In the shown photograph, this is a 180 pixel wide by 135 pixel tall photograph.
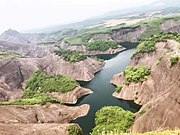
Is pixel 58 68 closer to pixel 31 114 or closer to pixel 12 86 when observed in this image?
pixel 12 86

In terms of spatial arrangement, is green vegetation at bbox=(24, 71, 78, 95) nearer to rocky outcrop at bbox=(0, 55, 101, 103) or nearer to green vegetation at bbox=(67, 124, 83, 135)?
rocky outcrop at bbox=(0, 55, 101, 103)

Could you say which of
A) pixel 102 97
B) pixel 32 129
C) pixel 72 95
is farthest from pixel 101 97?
pixel 32 129

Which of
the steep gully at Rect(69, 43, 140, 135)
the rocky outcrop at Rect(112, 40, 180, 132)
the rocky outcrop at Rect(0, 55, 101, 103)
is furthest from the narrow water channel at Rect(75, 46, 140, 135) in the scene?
the rocky outcrop at Rect(0, 55, 101, 103)

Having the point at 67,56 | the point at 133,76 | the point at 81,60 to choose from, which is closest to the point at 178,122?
the point at 133,76

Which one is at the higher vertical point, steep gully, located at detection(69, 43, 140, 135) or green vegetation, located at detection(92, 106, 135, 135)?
green vegetation, located at detection(92, 106, 135, 135)

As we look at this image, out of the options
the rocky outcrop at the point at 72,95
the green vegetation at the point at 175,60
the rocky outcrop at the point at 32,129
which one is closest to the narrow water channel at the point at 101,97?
the rocky outcrop at the point at 72,95

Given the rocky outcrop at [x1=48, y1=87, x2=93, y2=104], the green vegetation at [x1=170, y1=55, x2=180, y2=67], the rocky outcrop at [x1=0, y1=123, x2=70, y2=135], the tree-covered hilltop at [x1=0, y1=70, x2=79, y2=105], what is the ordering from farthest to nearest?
the tree-covered hilltop at [x1=0, y1=70, x2=79, y2=105] → the rocky outcrop at [x1=48, y1=87, x2=93, y2=104] → the green vegetation at [x1=170, y1=55, x2=180, y2=67] → the rocky outcrop at [x1=0, y1=123, x2=70, y2=135]

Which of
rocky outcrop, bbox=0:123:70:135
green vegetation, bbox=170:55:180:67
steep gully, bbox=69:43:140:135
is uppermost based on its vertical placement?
green vegetation, bbox=170:55:180:67
